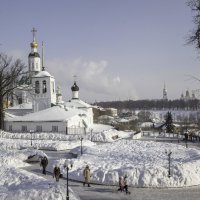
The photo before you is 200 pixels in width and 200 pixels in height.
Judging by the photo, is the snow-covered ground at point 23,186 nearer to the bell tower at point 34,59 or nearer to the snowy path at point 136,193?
the snowy path at point 136,193

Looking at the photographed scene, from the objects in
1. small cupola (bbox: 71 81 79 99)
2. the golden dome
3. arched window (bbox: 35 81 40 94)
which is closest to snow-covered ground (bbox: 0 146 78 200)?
arched window (bbox: 35 81 40 94)

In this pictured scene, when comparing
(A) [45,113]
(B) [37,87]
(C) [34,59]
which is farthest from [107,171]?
(C) [34,59]

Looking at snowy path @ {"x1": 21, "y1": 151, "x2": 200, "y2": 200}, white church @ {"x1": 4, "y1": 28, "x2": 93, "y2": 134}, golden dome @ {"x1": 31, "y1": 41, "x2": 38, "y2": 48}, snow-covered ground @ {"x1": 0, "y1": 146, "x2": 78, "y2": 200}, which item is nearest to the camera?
snow-covered ground @ {"x1": 0, "y1": 146, "x2": 78, "y2": 200}

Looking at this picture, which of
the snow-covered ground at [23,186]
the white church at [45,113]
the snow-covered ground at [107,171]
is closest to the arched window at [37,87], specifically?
the white church at [45,113]

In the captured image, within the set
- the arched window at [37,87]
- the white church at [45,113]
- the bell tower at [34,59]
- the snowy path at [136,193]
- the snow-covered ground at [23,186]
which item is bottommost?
the snowy path at [136,193]

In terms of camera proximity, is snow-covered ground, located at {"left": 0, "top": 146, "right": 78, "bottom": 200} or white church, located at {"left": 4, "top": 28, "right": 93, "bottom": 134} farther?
white church, located at {"left": 4, "top": 28, "right": 93, "bottom": 134}

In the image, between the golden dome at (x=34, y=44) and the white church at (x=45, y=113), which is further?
Answer: the golden dome at (x=34, y=44)

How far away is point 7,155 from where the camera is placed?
28859 millimetres

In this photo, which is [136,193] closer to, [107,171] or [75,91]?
[107,171]

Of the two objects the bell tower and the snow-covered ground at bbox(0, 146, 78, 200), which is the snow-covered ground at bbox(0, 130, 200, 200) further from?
the bell tower

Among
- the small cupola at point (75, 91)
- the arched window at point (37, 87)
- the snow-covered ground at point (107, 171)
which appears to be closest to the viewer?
the snow-covered ground at point (107, 171)

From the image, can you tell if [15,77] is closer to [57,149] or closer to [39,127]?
[39,127]

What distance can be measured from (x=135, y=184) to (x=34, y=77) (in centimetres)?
3620

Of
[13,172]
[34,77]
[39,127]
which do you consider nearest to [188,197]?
[13,172]
